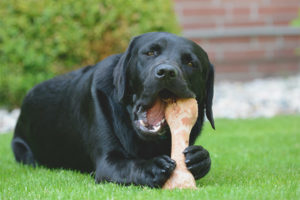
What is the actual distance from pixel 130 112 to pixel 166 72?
0.58 meters

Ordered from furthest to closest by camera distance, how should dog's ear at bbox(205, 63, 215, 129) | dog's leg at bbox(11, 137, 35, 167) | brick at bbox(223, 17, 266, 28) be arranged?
brick at bbox(223, 17, 266, 28), dog's leg at bbox(11, 137, 35, 167), dog's ear at bbox(205, 63, 215, 129)

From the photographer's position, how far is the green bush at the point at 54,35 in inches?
303

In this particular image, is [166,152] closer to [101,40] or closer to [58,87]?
[58,87]

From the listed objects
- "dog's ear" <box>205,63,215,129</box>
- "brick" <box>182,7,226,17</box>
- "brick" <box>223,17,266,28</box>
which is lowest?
"brick" <box>223,17,266,28</box>

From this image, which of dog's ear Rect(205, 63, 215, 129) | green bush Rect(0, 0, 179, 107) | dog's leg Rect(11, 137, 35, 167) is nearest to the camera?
dog's ear Rect(205, 63, 215, 129)

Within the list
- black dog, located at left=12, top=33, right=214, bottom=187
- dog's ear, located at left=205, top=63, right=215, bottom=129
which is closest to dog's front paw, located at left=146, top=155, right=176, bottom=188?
black dog, located at left=12, top=33, right=214, bottom=187

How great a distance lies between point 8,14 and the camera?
7.72 meters

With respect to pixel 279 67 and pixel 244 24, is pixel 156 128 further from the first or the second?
pixel 279 67

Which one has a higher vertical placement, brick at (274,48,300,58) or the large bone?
the large bone

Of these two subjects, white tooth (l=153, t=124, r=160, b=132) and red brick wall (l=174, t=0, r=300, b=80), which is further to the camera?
red brick wall (l=174, t=0, r=300, b=80)

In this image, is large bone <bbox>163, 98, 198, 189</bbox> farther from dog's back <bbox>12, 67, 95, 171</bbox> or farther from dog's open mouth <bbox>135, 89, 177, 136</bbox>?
dog's back <bbox>12, 67, 95, 171</bbox>

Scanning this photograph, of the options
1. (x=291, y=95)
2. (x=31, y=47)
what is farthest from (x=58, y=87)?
(x=291, y=95)

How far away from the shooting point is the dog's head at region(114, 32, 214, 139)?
10.6ft

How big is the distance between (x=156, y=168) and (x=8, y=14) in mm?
5356
